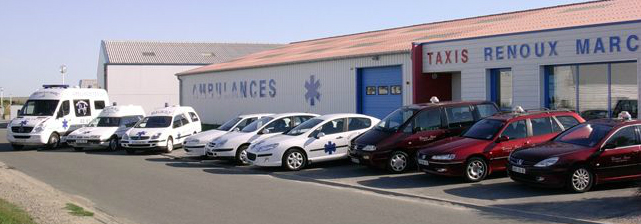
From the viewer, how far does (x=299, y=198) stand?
484 inches

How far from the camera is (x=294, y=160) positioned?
16875mm

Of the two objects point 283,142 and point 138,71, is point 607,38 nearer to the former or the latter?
point 283,142

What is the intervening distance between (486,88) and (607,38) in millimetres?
4501

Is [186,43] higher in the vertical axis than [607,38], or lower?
higher

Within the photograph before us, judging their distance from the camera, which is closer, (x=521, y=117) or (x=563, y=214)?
(x=563, y=214)

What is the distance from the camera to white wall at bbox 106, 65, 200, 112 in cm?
5947

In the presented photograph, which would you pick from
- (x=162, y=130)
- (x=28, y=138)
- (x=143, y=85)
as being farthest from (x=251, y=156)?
(x=143, y=85)

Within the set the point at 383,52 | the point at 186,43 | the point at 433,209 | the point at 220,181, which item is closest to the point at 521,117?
the point at 433,209

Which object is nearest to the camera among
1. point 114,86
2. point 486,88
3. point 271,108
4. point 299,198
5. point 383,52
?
point 299,198

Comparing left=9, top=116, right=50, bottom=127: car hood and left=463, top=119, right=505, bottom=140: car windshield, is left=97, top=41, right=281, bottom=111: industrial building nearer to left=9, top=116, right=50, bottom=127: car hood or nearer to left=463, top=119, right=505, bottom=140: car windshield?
left=9, top=116, right=50, bottom=127: car hood

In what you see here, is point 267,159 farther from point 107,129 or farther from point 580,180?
point 107,129

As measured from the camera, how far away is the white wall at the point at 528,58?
17.9 meters

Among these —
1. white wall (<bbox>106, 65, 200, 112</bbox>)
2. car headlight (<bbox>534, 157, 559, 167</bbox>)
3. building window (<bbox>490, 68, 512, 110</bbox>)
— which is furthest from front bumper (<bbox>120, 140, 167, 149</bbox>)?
white wall (<bbox>106, 65, 200, 112</bbox>)

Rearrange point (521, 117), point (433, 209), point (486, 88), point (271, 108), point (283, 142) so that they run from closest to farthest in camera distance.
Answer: point (433, 209)
point (521, 117)
point (283, 142)
point (486, 88)
point (271, 108)
